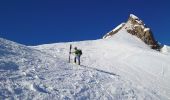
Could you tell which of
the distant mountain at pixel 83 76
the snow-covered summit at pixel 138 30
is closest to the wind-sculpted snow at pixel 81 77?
the distant mountain at pixel 83 76

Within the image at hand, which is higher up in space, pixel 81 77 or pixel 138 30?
pixel 138 30

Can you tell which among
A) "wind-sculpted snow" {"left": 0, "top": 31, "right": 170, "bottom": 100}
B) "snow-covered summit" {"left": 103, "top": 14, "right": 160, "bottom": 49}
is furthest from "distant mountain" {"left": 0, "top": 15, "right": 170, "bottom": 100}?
"snow-covered summit" {"left": 103, "top": 14, "right": 160, "bottom": 49}

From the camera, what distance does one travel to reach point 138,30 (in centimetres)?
6625

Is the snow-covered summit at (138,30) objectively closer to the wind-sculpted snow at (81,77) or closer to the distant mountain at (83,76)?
the distant mountain at (83,76)

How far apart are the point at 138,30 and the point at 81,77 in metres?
41.0

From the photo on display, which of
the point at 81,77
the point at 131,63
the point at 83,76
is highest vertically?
the point at 131,63

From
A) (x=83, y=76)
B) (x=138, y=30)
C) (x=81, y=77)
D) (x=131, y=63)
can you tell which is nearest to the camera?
(x=81, y=77)

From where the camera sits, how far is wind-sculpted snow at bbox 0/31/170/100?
20.8 meters

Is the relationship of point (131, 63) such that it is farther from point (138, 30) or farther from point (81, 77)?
point (138, 30)

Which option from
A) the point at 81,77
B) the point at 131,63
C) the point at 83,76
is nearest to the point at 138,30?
the point at 131,63

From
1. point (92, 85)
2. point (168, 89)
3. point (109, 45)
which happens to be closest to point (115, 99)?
point (92, 85)

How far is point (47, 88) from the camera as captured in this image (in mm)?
21438

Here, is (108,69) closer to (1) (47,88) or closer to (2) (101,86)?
(2) (101,86)

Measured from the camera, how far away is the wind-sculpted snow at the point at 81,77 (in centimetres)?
2075
